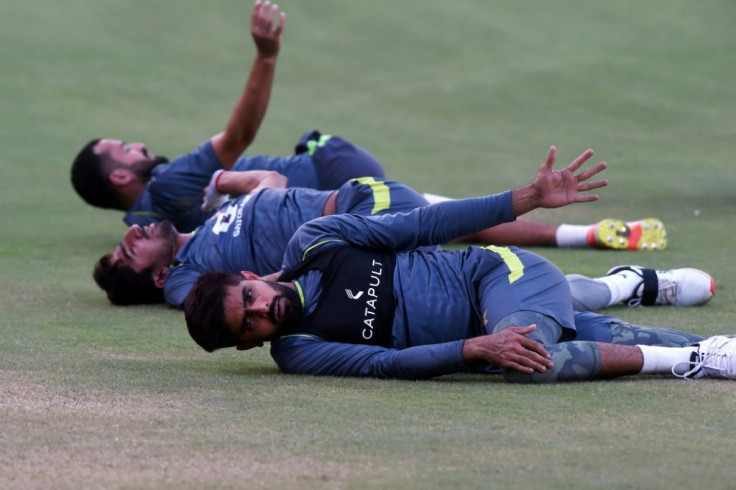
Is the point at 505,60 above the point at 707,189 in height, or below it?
above

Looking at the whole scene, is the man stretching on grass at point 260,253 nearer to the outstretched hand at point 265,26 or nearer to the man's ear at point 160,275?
the man's ear at point 160,275

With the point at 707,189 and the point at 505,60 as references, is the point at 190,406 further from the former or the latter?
the point at 505,60

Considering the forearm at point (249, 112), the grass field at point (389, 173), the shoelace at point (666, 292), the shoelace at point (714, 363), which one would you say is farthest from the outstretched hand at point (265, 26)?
the shoelace at point (714, 363)

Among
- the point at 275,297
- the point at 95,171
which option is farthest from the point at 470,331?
the point at 95,171

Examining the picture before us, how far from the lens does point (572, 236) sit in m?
8.90

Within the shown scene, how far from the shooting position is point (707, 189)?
11727mm

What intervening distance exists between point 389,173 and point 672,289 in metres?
6.19

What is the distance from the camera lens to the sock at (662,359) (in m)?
4.93

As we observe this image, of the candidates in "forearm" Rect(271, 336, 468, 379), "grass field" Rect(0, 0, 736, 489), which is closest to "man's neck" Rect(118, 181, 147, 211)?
"grass field" Rect(0, 0, 736, 489)

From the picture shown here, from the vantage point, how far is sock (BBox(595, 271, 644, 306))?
6.58 metres

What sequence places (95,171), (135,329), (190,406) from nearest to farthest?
(190,406) < (135,329) < (95,171)

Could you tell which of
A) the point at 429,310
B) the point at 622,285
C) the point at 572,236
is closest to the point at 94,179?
the point at 572,236

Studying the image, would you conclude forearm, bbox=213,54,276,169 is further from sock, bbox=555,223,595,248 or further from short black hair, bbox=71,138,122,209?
sock, bbox=555,223,595,248

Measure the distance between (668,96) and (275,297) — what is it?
1194 cm
